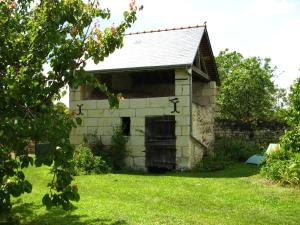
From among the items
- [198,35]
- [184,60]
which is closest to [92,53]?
[184,60]

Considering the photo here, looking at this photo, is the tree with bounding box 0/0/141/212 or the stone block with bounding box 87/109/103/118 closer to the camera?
the tree with bounding box 0/0/141/212

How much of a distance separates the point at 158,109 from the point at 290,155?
4.84 meters

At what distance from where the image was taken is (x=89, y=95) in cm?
1644

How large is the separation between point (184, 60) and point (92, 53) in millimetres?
8622

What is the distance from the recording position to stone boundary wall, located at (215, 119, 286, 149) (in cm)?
1864

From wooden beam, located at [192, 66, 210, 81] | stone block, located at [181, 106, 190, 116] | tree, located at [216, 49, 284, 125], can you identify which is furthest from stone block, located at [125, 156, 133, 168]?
tree, located at [216, 49, 284, 125]

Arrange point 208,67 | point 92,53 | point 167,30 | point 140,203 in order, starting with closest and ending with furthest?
point 92,53 → point 140,203 → point 167,30 → point 208,67

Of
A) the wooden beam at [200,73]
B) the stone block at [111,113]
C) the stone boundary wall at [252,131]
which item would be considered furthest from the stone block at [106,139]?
the stone boundary wall at [252,131]

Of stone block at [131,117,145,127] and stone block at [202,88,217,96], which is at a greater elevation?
stone block at [202,88,217,96]

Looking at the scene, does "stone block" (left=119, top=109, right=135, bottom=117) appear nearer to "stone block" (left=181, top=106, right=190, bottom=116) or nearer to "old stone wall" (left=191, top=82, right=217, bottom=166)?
"stone block" (left=181, top=106, right=190, bottom=116)

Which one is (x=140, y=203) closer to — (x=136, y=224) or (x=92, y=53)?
(x=136, y=224)

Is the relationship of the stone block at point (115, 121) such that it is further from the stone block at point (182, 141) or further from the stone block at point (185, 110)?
the stone block at point (185, 110)

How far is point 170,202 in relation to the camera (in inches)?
344

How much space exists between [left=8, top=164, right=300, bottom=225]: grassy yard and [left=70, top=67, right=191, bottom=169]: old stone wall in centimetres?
211
